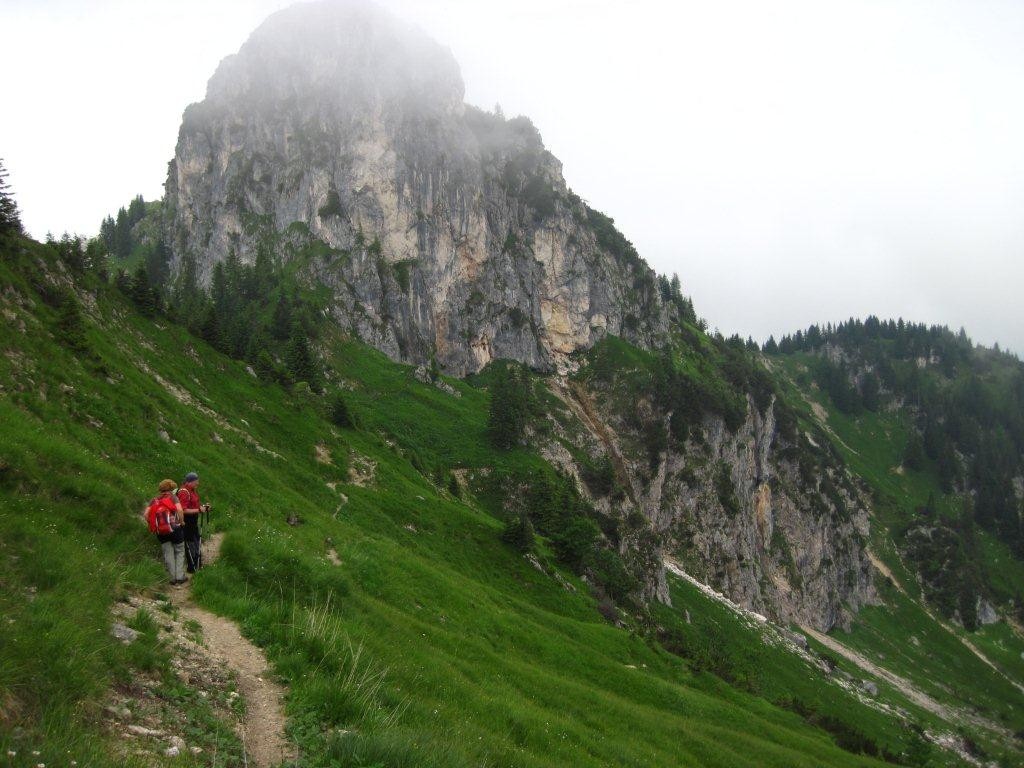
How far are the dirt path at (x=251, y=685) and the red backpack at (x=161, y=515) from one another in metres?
1.54

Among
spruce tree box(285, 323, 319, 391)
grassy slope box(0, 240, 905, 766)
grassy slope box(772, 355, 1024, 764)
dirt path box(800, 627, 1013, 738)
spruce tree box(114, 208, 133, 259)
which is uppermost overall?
spruce tree box(114, 208, 133, 259)

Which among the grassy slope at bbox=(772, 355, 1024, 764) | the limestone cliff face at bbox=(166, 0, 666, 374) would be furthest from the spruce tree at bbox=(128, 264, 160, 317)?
the grassy slope at bbox=(772, 355, 1024, 764)

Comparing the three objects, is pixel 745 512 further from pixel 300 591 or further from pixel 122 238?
pixel 122 238

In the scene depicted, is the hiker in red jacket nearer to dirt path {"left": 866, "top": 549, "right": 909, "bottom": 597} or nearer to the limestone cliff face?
the limestone cliff face

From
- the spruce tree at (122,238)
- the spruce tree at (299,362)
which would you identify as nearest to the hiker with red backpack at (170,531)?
the spruce tree at (299,362)

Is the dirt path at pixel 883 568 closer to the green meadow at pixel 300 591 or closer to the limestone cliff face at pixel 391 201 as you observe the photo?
the limestone cliff face at pixel 391 201

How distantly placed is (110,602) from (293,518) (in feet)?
63.4

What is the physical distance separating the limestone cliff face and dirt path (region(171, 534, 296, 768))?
117718 millimetres

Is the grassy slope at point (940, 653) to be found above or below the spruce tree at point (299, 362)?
below

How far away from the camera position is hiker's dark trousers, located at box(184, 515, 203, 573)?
48.6 feet

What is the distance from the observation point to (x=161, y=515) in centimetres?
1400

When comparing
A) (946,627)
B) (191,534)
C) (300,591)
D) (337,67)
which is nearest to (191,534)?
(191,534)

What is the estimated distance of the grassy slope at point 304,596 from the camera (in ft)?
26.8

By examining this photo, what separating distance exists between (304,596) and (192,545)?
3.13m
